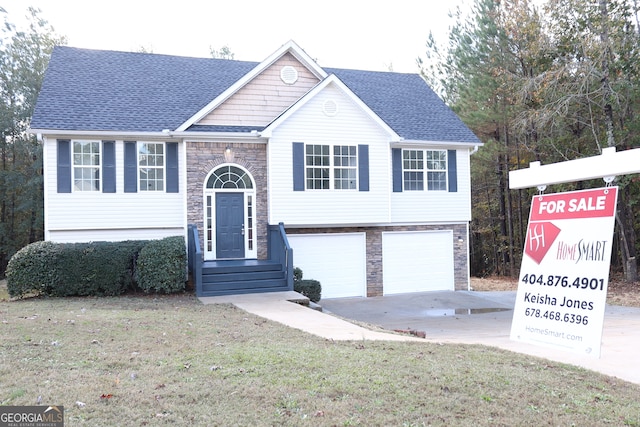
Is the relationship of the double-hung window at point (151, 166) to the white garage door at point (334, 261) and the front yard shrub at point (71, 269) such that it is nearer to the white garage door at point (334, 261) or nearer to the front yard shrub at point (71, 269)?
the front yard shrub at point (71, 269)

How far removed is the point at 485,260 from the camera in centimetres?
3278

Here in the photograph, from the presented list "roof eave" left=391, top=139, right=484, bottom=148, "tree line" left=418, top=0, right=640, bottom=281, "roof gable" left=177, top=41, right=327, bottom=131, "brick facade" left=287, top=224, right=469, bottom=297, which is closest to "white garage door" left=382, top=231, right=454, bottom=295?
"brick facade" left=287, top=224, right=469, bottom=297

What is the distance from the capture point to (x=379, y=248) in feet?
57.3

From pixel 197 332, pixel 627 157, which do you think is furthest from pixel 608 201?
pixel 197 332

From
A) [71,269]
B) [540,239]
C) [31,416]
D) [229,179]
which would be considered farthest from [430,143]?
[31,416]

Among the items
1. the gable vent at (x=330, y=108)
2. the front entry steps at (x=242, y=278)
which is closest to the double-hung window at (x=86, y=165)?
the front entry steps at (x=242, y=278)

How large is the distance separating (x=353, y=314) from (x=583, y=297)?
10.7 meters

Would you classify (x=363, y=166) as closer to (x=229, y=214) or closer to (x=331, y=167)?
(x=331, y=167)

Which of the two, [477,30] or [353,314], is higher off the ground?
[477,30]

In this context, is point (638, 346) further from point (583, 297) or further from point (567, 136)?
point (567, 136)

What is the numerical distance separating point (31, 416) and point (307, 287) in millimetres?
10642

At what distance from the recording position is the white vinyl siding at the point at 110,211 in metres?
14.6

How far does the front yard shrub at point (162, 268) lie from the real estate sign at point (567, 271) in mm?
10785

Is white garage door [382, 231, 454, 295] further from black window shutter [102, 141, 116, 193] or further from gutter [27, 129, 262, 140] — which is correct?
black window shutter [102, 141, 116, 193]
